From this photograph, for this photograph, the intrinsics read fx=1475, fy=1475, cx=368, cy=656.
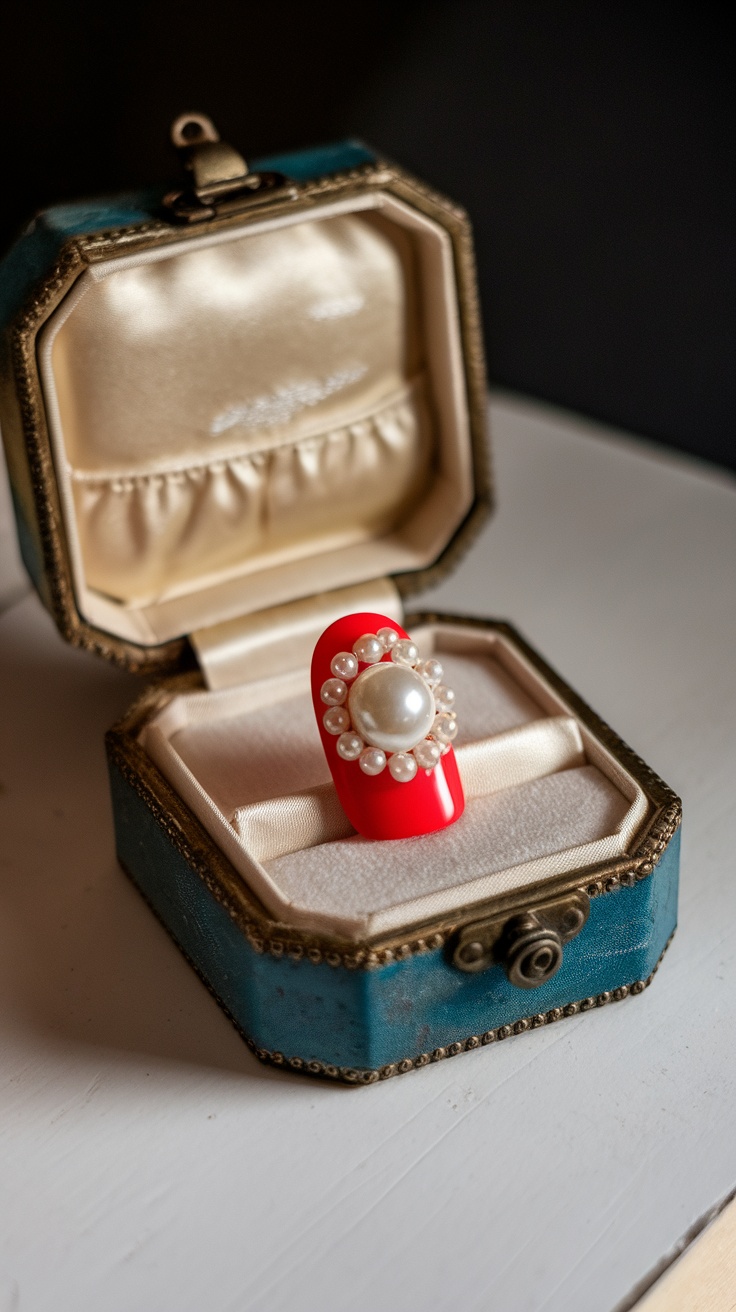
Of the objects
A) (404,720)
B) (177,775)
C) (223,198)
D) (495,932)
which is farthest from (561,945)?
(223,198)

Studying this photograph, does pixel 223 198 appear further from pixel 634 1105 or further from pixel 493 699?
pixel 634 1105

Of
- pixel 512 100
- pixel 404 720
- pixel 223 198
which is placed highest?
pixel 223 198

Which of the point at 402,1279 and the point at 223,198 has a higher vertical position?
the point at 223,198

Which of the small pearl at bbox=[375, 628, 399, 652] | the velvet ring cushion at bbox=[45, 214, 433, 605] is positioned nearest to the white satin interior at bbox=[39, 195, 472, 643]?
the velvet ring cushion at bbox=[45, 214, 433, 605]

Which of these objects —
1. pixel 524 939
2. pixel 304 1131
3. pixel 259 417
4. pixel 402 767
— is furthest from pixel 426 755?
pixel 259 417

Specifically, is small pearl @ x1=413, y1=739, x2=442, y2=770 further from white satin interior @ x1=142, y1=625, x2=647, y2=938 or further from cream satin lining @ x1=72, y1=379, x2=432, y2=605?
cream satin lining @ x1=72, y1=379, x2=432, y2=605

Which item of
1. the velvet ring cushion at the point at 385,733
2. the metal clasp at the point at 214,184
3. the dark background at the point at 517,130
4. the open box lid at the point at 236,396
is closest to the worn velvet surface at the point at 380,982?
the velvet ring cushion at the point at 385,733

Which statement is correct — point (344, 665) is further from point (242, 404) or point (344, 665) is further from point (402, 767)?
point (242, 404)

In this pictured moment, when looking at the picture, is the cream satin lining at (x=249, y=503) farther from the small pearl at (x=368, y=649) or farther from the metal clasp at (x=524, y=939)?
the metal clasp at (x=524, y=939)
